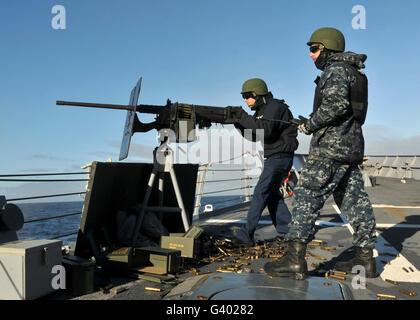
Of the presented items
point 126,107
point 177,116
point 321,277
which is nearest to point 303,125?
point 321,277

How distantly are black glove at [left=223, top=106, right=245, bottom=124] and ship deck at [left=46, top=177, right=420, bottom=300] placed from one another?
2.01 metres

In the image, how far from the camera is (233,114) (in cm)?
528

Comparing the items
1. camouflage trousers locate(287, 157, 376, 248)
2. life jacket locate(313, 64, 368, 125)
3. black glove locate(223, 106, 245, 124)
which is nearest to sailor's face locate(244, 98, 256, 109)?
black glove locate(223, 106, 245, 124)

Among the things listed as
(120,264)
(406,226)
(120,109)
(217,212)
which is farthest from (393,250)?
(217,212)

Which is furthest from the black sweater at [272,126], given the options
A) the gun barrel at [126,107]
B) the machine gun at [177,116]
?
the gun barrel at [126,107]

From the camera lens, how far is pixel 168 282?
3553 millimetres

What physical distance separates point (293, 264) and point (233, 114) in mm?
2516

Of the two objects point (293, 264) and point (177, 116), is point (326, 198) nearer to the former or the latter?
point (293, 264)

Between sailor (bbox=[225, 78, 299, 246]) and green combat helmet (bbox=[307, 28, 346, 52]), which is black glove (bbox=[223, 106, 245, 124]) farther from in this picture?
green combat helmet (bbox=[307, 28, 346, 52])

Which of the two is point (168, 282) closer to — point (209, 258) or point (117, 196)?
point (209, 258)

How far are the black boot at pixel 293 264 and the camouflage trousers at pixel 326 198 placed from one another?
10cm

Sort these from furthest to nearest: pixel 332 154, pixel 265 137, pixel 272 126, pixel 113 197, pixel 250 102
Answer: pixel 250 102
pixel 265 137
pixel 272 126
pixel 113 197
pixel 332 154

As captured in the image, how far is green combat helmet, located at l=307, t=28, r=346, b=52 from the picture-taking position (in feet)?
12.3
